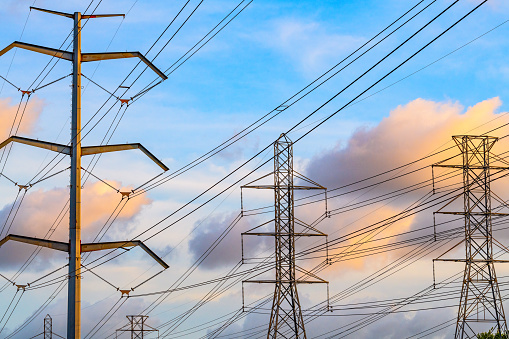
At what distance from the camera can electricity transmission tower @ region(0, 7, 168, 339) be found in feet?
107

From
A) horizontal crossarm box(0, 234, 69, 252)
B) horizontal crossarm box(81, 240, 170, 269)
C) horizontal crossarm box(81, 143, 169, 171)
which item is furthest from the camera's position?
horizontal crossarm box(0, 234, 69, 252)

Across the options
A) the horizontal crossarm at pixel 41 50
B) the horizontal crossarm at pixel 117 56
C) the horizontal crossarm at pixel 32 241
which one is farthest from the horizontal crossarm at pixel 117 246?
the horizontal crossarm at pixel 41 50

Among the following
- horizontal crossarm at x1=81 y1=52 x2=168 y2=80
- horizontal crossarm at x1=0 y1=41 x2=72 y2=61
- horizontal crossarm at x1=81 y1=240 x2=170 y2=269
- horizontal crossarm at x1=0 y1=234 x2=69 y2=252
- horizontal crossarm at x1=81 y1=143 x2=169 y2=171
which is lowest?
horizontal crossarm at x1=81 y1=240 x2=170 y2=269

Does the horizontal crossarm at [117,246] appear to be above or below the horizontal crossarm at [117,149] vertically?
below

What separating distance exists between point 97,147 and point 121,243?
13.4 feet

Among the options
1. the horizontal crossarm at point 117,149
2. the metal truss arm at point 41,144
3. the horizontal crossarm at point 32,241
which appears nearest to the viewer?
the horizontal crossarm at point 117,149

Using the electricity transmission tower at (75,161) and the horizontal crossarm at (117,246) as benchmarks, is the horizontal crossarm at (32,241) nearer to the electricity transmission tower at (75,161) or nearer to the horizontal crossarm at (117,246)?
the electricity transmission tower at (75,161)

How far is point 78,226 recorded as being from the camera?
33.3 meters

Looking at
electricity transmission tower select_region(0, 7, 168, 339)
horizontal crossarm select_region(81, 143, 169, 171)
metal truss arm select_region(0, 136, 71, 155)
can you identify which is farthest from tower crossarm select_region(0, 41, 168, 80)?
metal truss arm select_region(0, 136, 71, 155)

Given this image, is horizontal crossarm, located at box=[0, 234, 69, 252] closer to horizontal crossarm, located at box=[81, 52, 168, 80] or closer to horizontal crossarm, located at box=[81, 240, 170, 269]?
horizontal crossarm, located at box=[81, 240, 170, 269]

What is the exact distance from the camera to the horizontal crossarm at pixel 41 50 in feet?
112

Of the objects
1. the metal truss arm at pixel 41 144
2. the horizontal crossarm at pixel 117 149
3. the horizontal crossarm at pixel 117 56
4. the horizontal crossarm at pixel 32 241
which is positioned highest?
the horizontal crossarm at pixel 117 56

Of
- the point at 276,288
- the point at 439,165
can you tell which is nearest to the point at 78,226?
the point at 276,288

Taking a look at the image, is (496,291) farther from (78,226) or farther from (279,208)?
(78,226)
